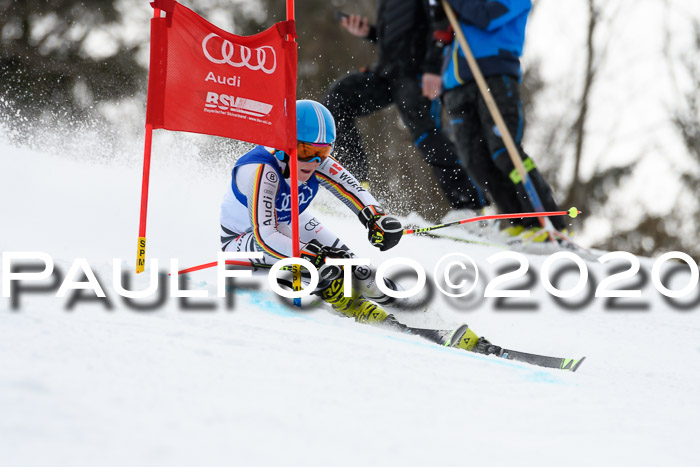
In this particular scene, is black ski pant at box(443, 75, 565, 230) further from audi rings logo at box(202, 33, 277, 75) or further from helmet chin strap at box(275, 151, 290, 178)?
audi rings logo at box(202, 33, 277, 75)

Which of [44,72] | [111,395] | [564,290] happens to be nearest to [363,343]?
[111,395]

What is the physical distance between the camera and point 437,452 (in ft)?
4.09

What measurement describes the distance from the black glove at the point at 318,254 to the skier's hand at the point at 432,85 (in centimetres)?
258

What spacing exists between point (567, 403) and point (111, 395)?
43.5 inches

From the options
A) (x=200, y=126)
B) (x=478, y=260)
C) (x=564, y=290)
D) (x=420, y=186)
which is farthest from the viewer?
(x=420, y=186)

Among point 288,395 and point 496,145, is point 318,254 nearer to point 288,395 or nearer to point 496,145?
point 288,395

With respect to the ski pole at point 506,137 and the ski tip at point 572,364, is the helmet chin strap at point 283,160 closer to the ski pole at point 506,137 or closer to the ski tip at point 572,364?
the ski tip at point 572,364

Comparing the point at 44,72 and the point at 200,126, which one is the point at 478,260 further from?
the point at 44,72

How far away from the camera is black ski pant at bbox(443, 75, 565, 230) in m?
A: 4.86

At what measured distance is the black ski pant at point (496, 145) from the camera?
15.9ft

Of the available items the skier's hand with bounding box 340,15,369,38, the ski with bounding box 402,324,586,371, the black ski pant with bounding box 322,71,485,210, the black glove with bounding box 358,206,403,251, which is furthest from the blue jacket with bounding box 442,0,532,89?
the ski with bounding box 402,324,586,371

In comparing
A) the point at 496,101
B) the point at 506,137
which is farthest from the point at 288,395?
the point at 496,101

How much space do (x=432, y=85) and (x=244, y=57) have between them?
8.65 ft

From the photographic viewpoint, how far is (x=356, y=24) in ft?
18.0
